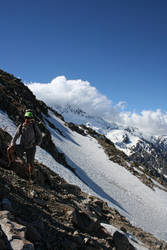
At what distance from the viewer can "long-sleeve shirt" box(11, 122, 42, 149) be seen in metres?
8.83

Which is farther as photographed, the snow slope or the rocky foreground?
the snow slope

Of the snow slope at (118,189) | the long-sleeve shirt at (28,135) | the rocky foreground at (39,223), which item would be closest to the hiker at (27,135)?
the long-sleeve shirt at (28,135)

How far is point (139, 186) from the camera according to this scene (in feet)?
134

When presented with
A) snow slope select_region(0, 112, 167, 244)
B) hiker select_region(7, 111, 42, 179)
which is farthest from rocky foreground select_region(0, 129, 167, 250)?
snow slope select_region(0, 112, 167, 244)

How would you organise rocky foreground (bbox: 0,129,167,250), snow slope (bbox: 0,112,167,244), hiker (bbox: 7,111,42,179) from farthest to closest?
snow slope (bbox: 0,112,167,244) → hiker (bbox: 7,111,42,179) → rocky foreground (bbox: 0,129,167,250)

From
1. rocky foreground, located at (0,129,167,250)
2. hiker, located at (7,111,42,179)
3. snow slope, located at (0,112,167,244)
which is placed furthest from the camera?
snow slope, located at (0,112,167,244)

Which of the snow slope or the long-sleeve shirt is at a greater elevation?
the long-sleeve shirt

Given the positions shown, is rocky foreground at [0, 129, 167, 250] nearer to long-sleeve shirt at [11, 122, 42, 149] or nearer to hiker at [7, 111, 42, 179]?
hiker at [7, 111, 42, 179]

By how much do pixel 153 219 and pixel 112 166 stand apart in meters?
17.4

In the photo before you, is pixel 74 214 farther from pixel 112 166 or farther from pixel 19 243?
pixel 112 166

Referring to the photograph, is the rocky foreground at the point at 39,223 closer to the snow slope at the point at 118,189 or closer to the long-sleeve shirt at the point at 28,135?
the long-sleeve shirt at the point at 28,135

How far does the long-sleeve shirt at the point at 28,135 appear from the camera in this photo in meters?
8.83

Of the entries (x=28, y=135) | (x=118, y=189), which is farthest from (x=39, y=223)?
(x=118, y=189)

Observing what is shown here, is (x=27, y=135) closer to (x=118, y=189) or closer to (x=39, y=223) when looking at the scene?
(x=39, y=223)
